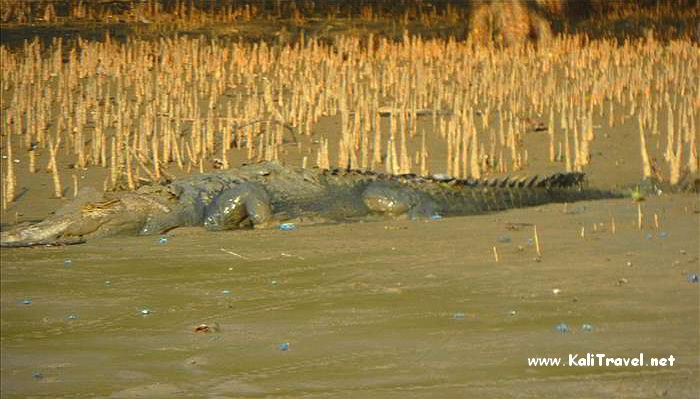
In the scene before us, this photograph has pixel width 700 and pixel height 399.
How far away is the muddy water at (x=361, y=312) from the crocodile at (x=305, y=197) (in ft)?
3.04

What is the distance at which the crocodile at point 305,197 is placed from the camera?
1030cm

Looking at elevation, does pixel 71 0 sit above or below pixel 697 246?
above

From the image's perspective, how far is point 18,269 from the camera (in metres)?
8.09

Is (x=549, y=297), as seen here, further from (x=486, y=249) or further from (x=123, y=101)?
(x=123, y=101)

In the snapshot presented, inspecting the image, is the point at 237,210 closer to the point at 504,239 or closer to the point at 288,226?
the point at 288,226

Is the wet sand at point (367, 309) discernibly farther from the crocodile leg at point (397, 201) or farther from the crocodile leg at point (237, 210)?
the crocodile leg at point (397, 201)

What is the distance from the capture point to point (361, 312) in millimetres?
6512

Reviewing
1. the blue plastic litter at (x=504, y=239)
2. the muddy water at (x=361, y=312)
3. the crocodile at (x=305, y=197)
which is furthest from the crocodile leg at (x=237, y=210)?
the blue plastic litter at (x=504, y=239)

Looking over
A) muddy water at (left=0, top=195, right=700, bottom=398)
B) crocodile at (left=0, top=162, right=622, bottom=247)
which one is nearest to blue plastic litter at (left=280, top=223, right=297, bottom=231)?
crocodile at (left=0, top=162, right=622, bottom=247)

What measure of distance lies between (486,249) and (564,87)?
827 cm

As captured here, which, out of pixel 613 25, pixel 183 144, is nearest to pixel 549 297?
pixel 183 144

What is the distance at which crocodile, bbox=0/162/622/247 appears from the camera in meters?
10.3

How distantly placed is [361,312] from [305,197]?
14.5ft

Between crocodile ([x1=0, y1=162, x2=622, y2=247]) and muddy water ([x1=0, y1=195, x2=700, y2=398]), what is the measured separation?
93 cm
